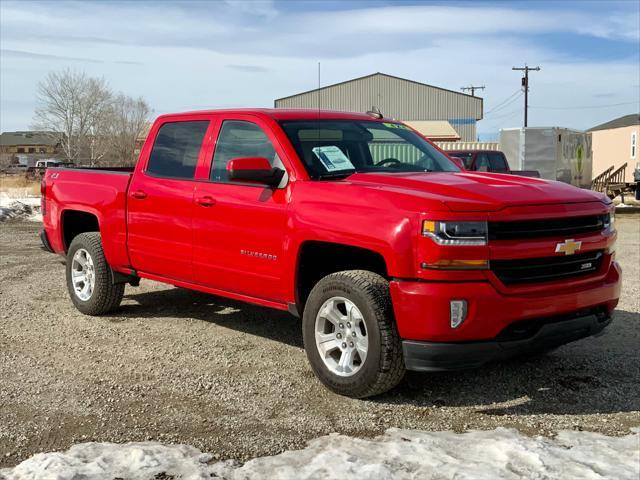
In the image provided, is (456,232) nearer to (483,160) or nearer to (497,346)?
(497,346)

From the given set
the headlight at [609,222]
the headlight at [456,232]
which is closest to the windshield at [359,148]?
the headlight at [456,232]

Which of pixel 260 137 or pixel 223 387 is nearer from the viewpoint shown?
pixel 223 387

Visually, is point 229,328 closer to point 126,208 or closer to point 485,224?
point 126,208

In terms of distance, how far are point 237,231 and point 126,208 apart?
1.56m

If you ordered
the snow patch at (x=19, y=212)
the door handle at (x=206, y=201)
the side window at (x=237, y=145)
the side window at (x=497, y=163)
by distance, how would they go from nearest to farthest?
the side window at (x=237, y=145)
the door handle at (x=206, y=201)
the side window at (x=497, y=163)
the snow patch at (x=19, y=212)

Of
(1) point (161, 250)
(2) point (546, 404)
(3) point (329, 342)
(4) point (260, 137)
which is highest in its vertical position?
(4) point (260, 137)

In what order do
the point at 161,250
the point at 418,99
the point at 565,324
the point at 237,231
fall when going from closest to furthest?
1. the point at 565,324
2. the point at 237,231
3. the point at 161,250
4. the point at 418,99

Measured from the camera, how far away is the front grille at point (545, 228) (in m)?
4.21

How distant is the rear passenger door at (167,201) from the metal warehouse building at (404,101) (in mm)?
49331

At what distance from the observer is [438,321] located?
13.6ft

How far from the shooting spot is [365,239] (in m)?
4.42

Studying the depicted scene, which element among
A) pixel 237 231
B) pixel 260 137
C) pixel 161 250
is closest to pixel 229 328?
pixel 161 250

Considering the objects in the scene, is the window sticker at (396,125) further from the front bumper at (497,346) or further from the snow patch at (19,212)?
the snow patch at (19,212)

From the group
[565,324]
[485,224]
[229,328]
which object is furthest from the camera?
[229,328]
